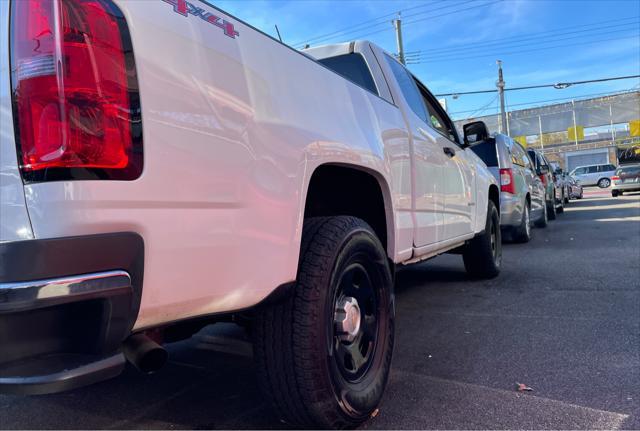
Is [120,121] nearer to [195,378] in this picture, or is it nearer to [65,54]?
[65,54]

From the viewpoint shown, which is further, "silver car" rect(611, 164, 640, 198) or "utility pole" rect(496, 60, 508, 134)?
"utility pole" rect(496, 60, 508, 134)

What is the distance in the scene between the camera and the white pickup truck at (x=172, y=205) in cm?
140

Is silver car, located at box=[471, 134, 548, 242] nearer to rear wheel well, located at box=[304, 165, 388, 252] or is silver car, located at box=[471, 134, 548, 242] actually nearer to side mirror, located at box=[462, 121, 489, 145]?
side mirror, located at box=[462, 121, 489, 145]

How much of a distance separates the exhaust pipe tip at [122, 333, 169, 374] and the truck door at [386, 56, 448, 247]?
207cm

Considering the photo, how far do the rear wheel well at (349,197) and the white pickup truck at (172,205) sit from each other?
14cm

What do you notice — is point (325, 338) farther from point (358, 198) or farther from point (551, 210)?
point (551, 210)

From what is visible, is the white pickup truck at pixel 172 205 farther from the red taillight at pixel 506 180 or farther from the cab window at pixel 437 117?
the red taillight at pixel 506 180

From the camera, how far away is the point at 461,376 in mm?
3055

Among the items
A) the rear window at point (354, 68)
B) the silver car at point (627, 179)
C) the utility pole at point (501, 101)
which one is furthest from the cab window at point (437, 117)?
the utility pole at point (501, 101)

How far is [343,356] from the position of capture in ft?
7.96

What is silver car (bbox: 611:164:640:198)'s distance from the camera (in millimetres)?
23266

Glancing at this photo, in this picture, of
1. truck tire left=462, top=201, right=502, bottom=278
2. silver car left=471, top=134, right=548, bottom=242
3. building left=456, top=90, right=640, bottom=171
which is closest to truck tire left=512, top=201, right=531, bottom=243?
silver car left=471, top=134, right=548, bottom=242

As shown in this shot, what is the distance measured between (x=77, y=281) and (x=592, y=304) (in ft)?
14.8

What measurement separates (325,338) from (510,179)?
7.13 metres
